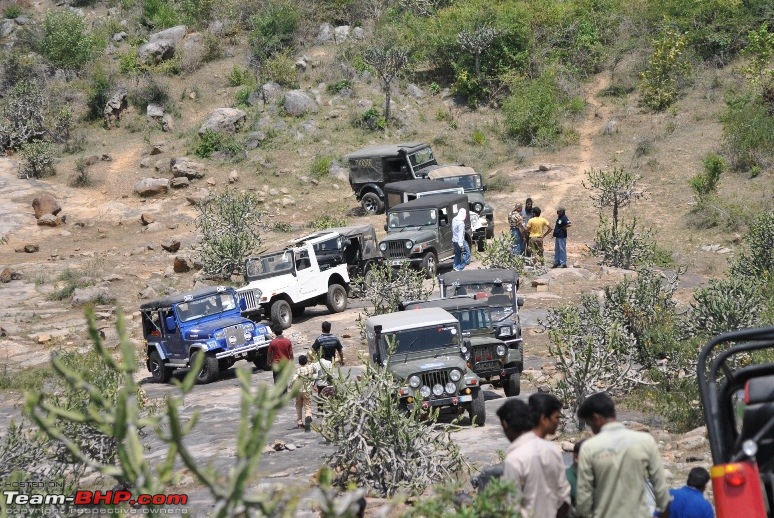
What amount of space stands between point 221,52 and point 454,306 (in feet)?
90.2

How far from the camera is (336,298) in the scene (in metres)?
19.9

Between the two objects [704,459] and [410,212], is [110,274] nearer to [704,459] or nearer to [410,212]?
[410,212]

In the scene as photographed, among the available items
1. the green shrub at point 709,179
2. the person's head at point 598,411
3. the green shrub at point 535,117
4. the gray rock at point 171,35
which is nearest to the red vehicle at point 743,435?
the person's head at point 598,411

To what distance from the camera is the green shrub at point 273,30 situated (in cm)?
3797

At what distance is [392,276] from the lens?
18.9 m

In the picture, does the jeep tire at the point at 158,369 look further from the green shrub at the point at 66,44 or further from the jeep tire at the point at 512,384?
the green shrub at the point at 66,44

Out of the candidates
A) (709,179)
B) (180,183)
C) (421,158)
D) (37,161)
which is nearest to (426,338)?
(709,179)

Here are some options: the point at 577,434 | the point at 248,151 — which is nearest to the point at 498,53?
the point at 248,151

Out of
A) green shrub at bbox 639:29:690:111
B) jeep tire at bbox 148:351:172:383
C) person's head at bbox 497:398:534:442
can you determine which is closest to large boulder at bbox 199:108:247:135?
green shrub at bbox 639:29:690:111

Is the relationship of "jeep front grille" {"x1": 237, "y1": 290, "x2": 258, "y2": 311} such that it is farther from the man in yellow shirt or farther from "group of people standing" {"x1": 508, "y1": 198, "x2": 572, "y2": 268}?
the man in yellow shirt

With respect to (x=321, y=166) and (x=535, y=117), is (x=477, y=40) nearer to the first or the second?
(x=535, y=117)

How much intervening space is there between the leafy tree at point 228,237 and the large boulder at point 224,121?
7691mm

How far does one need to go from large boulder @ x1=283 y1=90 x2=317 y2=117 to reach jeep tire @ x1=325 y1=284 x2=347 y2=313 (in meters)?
15.5

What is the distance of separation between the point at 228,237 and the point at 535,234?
6.97 metres
